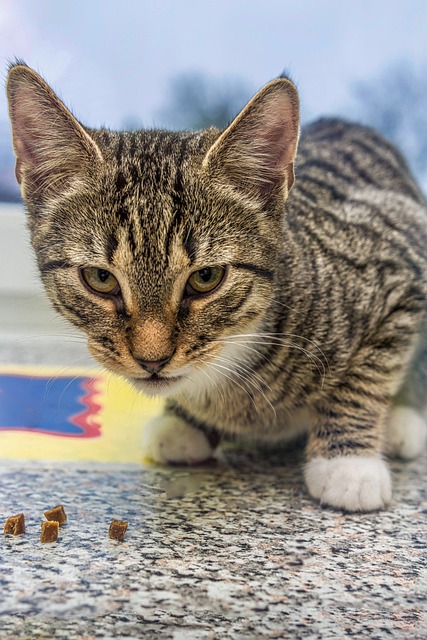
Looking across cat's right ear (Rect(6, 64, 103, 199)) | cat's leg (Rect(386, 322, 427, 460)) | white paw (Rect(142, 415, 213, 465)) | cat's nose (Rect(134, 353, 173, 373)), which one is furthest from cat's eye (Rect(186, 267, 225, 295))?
cat's leg (Rect(386, 322, 427, 460))

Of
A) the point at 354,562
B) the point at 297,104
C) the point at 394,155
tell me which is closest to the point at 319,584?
the point at 354,562

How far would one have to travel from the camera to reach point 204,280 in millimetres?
1213

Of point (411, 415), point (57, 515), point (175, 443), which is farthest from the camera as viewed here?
point (411, 415)

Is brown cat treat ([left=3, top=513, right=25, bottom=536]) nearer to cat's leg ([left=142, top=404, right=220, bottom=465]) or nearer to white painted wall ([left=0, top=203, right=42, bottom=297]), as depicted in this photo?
cat's leg ([left=142, top=404, right=220, bottom=465])

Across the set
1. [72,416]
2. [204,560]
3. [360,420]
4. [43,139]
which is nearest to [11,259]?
[72,416]

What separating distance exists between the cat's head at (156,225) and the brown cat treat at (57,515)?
0.84 feet

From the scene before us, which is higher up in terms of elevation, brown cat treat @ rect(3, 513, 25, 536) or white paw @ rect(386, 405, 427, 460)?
white paw @ rect(386, 405, 427, 460)

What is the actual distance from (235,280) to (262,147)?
0.25m

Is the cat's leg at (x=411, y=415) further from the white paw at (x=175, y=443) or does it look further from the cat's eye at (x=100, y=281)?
the cat's eye at (x=100, y=281)

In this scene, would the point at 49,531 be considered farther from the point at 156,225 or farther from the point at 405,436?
the point at 405,436

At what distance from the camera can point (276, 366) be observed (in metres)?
1.42

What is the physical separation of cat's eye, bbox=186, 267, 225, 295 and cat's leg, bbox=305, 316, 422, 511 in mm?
400

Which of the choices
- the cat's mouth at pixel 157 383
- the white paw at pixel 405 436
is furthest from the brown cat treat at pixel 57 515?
the white paw at pixel 405 436

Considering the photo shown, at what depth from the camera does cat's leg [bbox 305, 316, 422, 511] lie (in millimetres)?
1377
